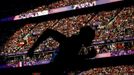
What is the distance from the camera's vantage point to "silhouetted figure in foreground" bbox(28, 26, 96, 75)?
12.3 feet

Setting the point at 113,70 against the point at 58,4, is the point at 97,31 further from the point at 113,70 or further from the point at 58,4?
the point at 58,4

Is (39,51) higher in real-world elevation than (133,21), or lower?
lower

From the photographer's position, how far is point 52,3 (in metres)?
4.29

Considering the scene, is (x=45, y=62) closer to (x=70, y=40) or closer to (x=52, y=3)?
(x=70, y=40)

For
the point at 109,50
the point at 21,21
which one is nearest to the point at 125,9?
the point at 109,50

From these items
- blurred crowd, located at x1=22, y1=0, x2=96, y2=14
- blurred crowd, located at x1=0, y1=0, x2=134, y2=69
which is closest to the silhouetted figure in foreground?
blurred crowd, located at x1=0, y1=0, x2=134, y2=69

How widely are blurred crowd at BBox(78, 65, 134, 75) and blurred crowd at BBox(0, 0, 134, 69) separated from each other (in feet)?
0.71

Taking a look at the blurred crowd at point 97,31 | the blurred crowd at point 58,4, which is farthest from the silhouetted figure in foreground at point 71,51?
the blurred crowd at point 58,4

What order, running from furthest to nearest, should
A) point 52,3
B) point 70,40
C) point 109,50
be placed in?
point 52,3
point 70,40
point 109,50

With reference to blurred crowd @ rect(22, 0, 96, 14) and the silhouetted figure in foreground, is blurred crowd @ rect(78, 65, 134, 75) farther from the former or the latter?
→ blurred crowd @ rect(22, 0, 96, 14)

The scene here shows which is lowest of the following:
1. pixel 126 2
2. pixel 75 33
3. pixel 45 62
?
pixel 45 62

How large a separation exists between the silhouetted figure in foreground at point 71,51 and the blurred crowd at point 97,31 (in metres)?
0.07

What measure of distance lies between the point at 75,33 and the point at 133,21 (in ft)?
2.48

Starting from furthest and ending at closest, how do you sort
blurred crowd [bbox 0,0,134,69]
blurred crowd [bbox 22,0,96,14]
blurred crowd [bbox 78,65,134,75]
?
blurred crowd [bbox 22,0,96,14], blurred crowd [bbox 0,0,134,69], blurred crowd [bbox 78,65,134,75]
